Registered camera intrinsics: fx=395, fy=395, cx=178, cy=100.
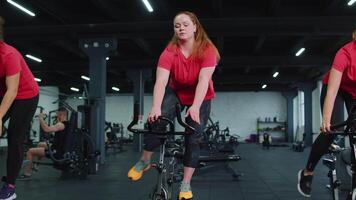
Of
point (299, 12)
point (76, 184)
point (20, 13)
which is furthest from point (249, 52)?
point (76, 184)

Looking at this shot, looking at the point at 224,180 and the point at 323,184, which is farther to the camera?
the point at 224,180

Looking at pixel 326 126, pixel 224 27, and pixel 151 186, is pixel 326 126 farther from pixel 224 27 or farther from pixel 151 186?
pixel 224 27

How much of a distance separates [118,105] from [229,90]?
292 inches

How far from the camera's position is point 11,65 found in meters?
2.40

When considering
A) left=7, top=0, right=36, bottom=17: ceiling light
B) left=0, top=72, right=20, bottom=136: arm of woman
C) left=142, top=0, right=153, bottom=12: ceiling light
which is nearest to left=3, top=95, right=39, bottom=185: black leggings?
left=0, top=72, right=20, bottom=136: arm of woman

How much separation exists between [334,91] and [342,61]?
8.1 inches

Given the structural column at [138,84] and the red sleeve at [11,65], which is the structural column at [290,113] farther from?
the red sleeve at [11,65]

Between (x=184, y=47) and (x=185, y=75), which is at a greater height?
(x=184, y=47)

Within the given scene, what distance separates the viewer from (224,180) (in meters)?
Answer: 6.39

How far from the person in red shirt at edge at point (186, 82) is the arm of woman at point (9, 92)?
0.84m

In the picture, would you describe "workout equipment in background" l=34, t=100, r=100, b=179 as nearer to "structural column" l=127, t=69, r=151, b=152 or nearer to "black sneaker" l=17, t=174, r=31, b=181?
"black sneaker" l=17, t=174, r=31, b=181

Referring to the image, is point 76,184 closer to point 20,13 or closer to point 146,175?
point 146,175

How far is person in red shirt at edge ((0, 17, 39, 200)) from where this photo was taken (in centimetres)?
238

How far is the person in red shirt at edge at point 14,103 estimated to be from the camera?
7.82ft
